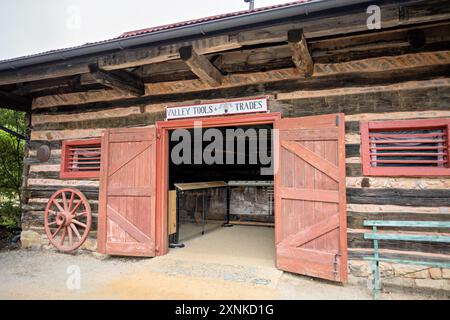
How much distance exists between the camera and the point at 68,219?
224 inches

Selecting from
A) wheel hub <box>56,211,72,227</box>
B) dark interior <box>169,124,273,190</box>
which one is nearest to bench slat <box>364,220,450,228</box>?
wheel hub <box>56,211,72,227</box>

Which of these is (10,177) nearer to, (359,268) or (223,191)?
(223,191)

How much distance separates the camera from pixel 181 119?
5172 mm

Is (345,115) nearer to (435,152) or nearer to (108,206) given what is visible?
(435,152)

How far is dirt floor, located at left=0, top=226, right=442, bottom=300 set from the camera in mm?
3670

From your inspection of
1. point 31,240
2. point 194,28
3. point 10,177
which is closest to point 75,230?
point 31,240

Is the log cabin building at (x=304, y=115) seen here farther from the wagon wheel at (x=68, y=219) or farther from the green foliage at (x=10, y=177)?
the green foliage at (x=10, y=177)

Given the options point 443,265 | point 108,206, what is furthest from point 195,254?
point 443,265

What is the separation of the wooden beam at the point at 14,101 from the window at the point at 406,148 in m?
6.87

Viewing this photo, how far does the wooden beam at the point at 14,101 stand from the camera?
6115 millimetres

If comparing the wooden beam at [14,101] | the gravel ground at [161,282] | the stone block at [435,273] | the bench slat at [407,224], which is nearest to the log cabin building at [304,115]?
the stone block at [435,273]

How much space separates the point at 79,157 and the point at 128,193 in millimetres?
1729

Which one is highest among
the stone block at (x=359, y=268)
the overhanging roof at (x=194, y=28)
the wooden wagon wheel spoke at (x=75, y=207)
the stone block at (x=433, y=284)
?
the overhanging roof at (x=194, y=28)
